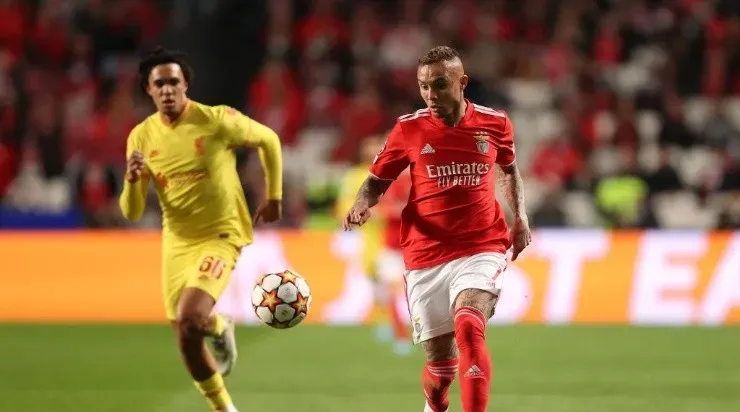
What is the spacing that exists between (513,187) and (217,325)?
87.8 inches

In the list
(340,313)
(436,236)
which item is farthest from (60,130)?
(436,236)

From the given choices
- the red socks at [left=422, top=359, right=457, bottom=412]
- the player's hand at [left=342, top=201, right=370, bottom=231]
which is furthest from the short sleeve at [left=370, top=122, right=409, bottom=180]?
the red socks at [left=422, top=359, right=457, bottom=412]

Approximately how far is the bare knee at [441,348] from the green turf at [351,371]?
5.86ft

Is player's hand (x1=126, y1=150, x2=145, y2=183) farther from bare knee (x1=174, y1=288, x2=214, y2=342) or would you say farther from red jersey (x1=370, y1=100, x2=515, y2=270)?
red jersey (x1=370, y1=100, x2=515, y2=270)

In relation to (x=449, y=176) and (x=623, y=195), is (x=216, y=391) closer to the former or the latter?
(x=449, y=176)

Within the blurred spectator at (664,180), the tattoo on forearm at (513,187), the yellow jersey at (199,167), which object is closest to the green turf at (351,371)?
the yellow jersey at (199,167)

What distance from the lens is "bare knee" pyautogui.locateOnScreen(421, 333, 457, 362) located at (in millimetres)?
7457

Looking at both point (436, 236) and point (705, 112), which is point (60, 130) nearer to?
point (705, 112)

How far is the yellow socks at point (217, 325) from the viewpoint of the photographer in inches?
337

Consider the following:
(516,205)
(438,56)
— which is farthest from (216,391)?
(438,56)

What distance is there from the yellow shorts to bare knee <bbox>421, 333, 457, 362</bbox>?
4.69ft

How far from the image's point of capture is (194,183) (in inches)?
328

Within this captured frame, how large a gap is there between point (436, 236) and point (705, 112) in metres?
12.1

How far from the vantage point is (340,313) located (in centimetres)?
1488
